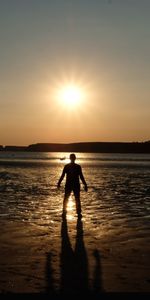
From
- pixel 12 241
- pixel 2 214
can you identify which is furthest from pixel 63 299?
pixel 2 214

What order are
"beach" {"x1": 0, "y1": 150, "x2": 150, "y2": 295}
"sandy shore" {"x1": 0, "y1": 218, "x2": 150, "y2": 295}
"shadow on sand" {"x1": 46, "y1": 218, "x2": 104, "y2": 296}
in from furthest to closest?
1. "beach" {"x1": 0, "y1": 150, "x2": 150, "y2": 295}
2. "sandy shore" {"x1": 0, "y1": 218, "x2": 150, "y2": 295}
3. "shadow on sand" {"x1": 46, "y1": 218, "x2": 104, "y2": 296}

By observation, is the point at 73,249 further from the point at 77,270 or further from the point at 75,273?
the point at 75,273

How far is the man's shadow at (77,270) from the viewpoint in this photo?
7.03 meters

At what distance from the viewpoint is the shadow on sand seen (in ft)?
22.8

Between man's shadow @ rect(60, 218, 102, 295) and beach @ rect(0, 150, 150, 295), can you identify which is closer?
man's shadow @ rect(60, 218, 102, 295)

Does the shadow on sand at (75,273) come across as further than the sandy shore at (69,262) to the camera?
No

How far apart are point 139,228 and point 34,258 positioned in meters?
4.49

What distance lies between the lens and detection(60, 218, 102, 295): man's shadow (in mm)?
7031

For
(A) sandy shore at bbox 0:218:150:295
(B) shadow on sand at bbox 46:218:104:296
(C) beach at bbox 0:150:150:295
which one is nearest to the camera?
(B) shadow on sand at bbox 46:218:104:296

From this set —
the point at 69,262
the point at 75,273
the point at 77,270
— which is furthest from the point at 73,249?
the point at 75,273

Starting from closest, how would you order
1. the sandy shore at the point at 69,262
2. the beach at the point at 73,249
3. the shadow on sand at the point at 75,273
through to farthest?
the shadow on sand at the point at 75,273, the sandy shore at the point at 69,262, the beach at the point at 73,249

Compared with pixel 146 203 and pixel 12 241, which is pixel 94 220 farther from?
pixel 146 203

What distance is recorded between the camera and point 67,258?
363 inches

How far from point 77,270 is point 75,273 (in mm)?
245
